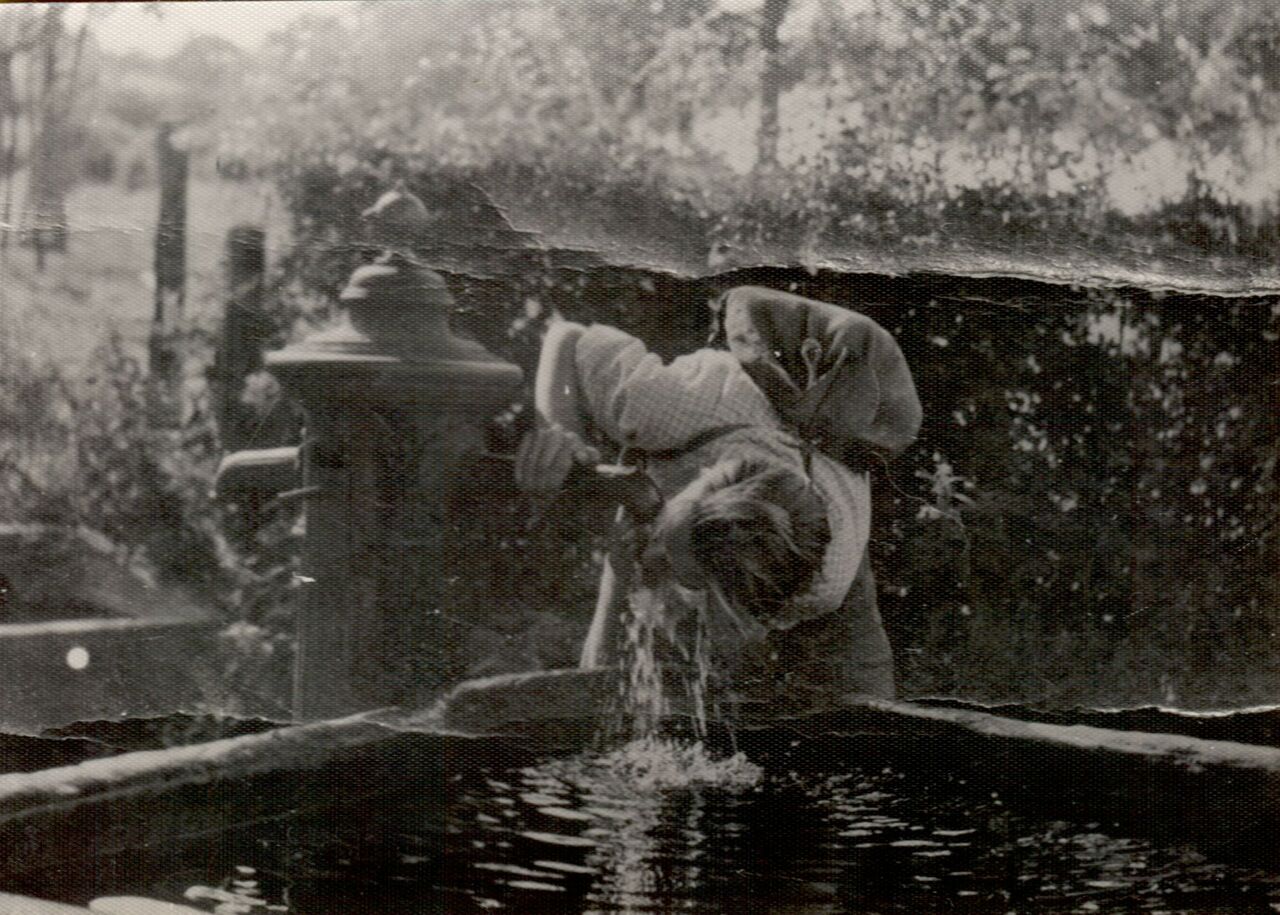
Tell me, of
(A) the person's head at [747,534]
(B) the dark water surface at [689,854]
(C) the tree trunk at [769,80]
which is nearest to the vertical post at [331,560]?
(B) the dark water surface at [689,854]

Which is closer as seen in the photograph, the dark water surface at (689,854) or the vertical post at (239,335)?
the dark water surface at (689,854)

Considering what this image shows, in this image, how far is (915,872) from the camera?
318cm

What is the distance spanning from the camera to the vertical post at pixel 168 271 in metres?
3.38

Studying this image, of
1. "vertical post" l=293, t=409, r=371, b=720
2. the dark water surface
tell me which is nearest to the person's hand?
"vertical post" l=293, t=409, r=371, b=720

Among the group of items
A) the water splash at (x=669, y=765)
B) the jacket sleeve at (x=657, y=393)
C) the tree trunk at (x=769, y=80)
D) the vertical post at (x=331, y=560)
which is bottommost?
the water splash at (x=669, y=765)

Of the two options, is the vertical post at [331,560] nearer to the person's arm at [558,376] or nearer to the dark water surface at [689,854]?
the dark water surface at [689,854]

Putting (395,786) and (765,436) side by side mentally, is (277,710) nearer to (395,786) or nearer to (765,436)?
(395,786)

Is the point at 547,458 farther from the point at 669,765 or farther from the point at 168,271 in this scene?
the point at 168,271

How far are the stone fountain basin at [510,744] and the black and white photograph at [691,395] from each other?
1 centimetres

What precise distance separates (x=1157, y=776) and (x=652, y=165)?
5.49ft

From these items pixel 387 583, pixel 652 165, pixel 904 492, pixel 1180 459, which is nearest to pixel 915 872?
pixel 904 492

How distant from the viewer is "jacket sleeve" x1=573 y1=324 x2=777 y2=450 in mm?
3334

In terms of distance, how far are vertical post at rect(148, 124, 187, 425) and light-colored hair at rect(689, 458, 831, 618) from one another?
1170mm

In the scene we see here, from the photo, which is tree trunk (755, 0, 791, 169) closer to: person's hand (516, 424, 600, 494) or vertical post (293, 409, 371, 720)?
person's hand (516, 424, 600, 494)
